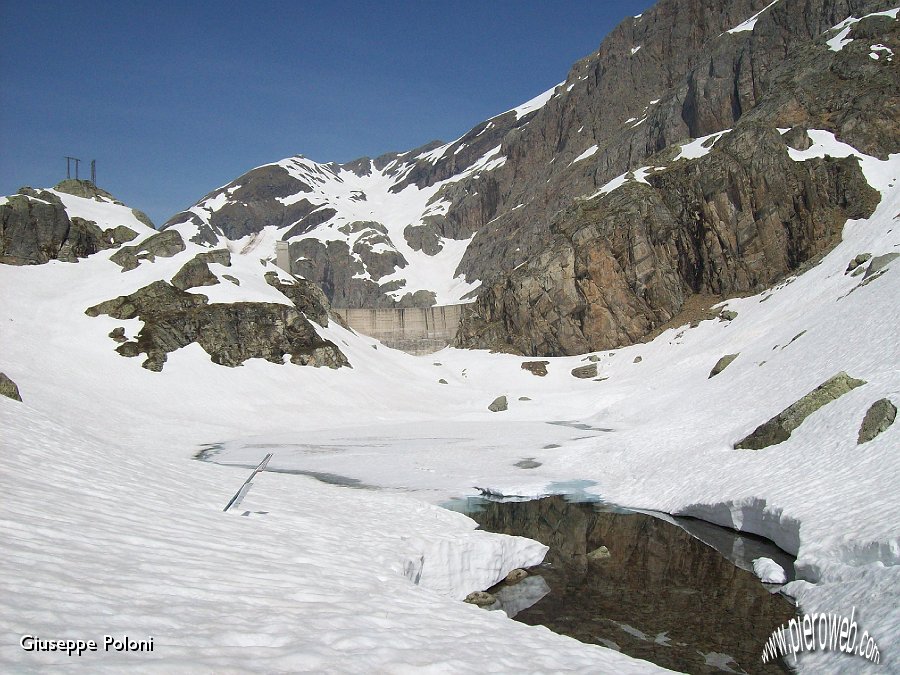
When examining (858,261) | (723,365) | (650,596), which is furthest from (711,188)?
(650,596)

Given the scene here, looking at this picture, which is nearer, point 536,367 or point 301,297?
point 301,297

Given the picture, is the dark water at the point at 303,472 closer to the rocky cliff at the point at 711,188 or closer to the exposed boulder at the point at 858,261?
the exposed boulder at the point at 858,261

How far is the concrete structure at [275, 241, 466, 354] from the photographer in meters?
101

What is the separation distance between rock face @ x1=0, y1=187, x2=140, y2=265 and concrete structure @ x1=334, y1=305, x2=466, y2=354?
5045cm

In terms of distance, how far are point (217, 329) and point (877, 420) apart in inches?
1722

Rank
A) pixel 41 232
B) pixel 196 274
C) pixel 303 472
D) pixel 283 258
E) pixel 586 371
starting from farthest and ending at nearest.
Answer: pixel 283 258
pixel 586 371
pixel 196 274
pixel 41 232
pixel 303 472

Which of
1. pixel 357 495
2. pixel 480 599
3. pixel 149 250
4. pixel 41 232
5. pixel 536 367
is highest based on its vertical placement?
pixel 41 232

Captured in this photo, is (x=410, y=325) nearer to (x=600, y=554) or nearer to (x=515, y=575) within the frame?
(x=600, y=554)

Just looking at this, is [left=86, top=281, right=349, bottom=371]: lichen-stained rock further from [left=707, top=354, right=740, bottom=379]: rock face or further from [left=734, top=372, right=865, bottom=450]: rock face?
[left=734, top=372, right=865, bottom=450]: rock face

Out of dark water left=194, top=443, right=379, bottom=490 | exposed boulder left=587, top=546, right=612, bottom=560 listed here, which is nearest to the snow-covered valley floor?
dark water left=194, top=443, right=379, bottom=490

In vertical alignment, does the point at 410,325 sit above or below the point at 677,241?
below

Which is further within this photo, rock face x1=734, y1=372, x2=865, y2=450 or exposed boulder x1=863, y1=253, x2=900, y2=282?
exposed boulder x1=863, y1=253, x2=900, y2=282

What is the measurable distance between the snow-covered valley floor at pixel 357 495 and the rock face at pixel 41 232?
653cm

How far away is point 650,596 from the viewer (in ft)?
40.0
